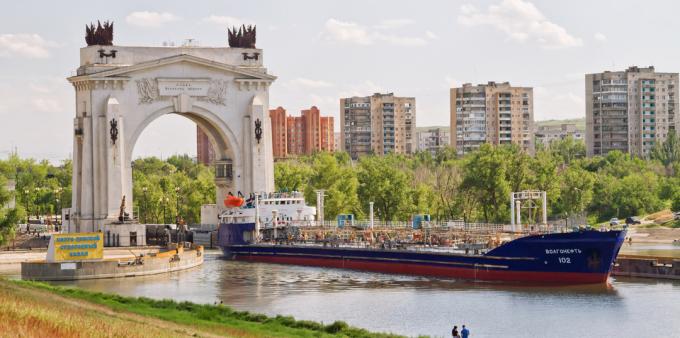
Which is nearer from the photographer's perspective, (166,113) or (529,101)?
(166,113)

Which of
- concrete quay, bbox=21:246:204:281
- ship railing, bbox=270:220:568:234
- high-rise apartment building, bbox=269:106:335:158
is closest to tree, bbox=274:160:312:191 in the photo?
ship railing, bbox=270:220:568:234

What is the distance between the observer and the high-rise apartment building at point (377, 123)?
580ft

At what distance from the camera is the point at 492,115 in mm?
162875

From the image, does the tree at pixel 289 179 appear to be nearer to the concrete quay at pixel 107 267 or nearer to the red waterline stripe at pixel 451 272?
the red waterline stripe at pixel 451 272

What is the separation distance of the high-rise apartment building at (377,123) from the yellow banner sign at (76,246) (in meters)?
115

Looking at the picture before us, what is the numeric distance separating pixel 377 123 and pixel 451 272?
11746cm

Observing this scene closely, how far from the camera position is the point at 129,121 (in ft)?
266

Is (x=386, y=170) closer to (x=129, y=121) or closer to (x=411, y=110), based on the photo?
(x=129, y=121)

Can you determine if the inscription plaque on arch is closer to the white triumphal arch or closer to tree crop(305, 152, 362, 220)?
the white triumphal arch

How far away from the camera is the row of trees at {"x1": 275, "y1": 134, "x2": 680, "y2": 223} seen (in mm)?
94438

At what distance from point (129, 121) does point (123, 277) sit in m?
20.0

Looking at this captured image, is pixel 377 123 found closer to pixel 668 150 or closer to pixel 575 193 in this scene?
pixel 668 150

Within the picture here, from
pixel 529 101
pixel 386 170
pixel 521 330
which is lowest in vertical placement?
pixel 521 330

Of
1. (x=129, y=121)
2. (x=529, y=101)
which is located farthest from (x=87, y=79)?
(x=529, y=101)
